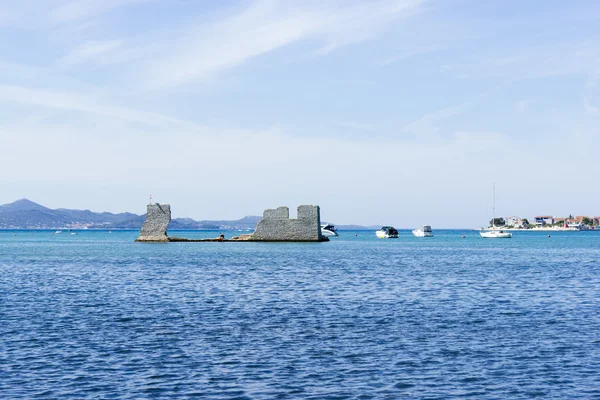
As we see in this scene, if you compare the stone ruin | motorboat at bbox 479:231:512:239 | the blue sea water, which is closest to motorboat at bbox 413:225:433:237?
motorboat at bbox 479:231:512:239

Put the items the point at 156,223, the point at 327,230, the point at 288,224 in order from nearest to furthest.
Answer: the point at 288,224
the point at 156,223
the point at 327,230

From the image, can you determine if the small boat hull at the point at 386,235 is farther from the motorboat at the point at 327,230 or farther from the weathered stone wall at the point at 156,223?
the weathered stone wall at the point at 156,223

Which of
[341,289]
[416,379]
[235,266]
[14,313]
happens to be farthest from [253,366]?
[235,266]

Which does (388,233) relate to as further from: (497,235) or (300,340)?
(300,340)

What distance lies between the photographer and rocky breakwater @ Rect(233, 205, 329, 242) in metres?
98.5

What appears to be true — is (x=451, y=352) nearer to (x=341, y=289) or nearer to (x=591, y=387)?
(x=591, y=387)

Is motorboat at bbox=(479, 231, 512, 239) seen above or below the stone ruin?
below

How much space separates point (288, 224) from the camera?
9844 cm

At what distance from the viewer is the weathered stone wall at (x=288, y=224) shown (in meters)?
98.5

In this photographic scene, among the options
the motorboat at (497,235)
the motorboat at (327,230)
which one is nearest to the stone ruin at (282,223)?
the motorboat at (327,230)

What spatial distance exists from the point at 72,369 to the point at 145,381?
224 centimetres

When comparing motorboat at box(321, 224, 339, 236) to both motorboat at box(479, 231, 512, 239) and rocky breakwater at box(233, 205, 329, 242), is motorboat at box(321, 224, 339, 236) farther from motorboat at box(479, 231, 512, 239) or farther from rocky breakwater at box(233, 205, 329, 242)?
rocky breakwater at box(233, 205, 329, 242)

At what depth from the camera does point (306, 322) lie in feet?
80.1

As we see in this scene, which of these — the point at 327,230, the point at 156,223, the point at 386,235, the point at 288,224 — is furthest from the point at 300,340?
the point at 386,235
